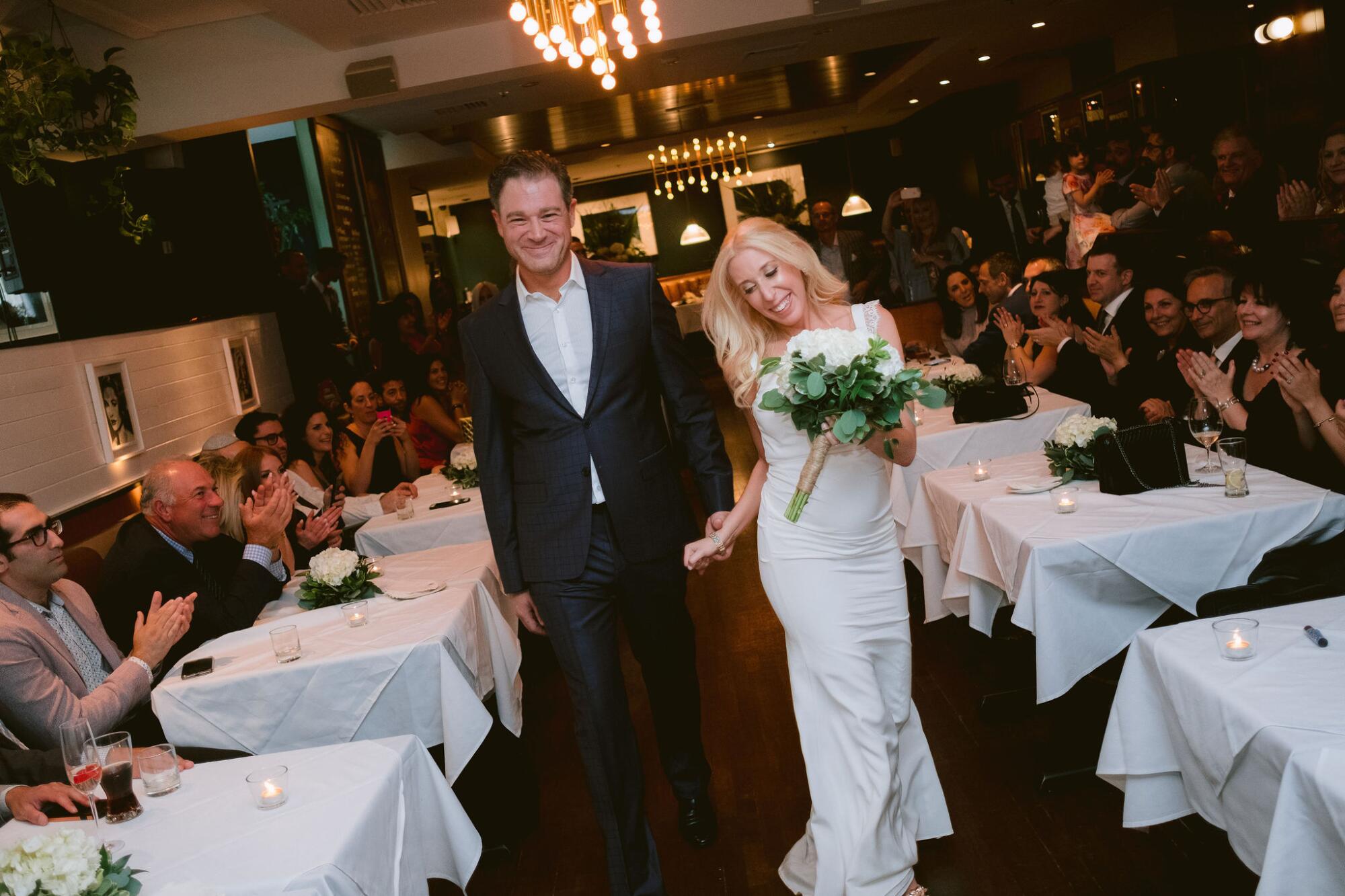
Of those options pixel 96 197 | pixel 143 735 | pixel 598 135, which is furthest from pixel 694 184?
pixel 143 735

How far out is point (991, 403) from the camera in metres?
4.83

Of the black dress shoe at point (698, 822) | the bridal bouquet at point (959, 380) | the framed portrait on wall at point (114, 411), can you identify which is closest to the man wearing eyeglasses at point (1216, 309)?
the bridal bouquet at point (959, 380)

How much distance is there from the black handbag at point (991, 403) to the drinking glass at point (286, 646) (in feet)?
9.91

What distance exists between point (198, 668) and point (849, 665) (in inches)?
70.8

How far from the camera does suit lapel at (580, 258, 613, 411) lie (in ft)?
9.17

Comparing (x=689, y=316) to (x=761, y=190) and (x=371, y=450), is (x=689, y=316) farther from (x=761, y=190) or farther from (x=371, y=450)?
(x=371, y=450)

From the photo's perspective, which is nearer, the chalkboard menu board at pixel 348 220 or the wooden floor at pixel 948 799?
the wooden floor at pixel 948 799

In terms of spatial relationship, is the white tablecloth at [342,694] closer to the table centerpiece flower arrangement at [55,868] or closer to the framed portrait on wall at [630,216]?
the table centerpiece flower arrangement at [55,868]

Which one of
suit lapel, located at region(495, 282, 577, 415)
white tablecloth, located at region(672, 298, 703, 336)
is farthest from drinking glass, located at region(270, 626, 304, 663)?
white tablecloth, located at region(672, 298, 703, 336)

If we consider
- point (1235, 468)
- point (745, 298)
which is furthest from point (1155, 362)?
point (745, 298)

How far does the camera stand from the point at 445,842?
2.44 metres

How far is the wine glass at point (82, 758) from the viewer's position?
7.10 ft

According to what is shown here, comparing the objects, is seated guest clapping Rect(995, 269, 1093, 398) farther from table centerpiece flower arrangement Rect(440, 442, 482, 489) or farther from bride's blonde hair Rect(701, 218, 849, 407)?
bride's blonde hair Rect(701, 218, 849, 407)

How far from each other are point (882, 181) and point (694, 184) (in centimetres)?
383
